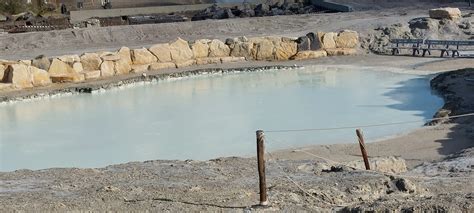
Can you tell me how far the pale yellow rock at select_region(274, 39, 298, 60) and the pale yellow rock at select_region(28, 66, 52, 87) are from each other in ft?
27.1

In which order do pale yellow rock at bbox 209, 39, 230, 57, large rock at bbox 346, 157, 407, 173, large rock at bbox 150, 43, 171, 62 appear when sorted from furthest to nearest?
pale yellow rock at bbox 209, 39, 230, 57 → large rock at bbox 150, 43, 171, 62 → large rock at bbox 346, 157, 407, 173

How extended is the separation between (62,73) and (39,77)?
0.81 meters

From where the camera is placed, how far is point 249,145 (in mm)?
12680

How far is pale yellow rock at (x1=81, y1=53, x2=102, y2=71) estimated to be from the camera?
21.7 meters

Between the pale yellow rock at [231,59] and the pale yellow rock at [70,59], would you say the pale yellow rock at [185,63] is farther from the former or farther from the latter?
the pale yellow rock at [70,59]

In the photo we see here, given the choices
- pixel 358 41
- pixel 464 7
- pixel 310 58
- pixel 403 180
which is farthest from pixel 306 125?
pixel 464 7

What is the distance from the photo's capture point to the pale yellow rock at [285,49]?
25078mm

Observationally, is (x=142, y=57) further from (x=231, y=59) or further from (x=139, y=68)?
(x=231, y=59)

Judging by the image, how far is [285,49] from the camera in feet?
82.5

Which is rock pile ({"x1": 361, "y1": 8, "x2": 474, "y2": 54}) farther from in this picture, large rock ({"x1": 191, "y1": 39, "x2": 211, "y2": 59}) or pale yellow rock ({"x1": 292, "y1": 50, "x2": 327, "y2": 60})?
large rock ({"x1": 191, "y1": 39, "x2": 211, "y2": 59})

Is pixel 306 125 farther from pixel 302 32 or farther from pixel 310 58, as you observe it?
pixel 302 32

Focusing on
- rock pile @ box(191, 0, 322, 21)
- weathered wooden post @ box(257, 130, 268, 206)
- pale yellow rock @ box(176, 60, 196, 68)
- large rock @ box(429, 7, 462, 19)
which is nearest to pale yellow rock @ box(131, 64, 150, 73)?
pale yellow rock @ box(176, 60, 196, 68)

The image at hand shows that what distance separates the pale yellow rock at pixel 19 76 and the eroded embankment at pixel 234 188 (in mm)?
10887

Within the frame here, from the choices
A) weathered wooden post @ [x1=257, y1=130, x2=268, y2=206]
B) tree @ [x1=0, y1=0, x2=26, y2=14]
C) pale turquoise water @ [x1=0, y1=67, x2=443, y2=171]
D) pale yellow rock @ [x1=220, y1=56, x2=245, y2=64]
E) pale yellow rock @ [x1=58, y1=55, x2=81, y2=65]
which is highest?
tree @ [x1=0, y1=0, x2=26, y2=14]
